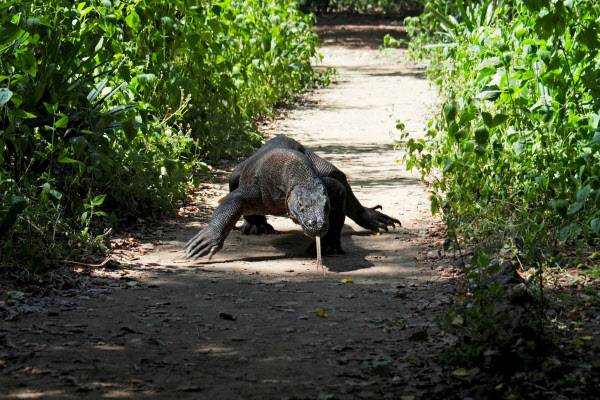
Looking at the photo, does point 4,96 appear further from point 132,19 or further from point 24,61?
point 132,19

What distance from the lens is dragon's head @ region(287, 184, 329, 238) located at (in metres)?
4.81

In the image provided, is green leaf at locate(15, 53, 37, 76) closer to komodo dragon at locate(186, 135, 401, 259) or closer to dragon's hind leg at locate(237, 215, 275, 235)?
komodo dragon at locate(186, 135, 401, 259)

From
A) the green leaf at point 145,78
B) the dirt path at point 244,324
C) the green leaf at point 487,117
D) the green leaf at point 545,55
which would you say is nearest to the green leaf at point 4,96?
the dirt path at point 244,324

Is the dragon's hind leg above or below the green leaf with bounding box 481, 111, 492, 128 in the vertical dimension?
below

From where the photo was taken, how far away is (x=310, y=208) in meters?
4.99

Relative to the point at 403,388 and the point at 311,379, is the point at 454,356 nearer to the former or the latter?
the point at 403,388

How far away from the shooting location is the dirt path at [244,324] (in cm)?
300

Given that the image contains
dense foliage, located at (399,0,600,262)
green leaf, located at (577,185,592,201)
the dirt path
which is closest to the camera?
the dirt path

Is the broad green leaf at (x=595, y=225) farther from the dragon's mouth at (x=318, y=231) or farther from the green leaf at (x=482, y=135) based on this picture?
the dragon's mouth at (x=318, y=231)

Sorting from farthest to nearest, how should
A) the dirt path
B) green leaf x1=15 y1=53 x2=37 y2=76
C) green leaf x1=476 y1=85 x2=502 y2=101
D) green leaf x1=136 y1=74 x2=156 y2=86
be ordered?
green leaf x1=136 y1=74 x2=156 y2=86, green leaf x1=15 y1=53 x2=37 y2=76, green leaf x1=476 y1=85 x2=502 y2=101, the dirt path

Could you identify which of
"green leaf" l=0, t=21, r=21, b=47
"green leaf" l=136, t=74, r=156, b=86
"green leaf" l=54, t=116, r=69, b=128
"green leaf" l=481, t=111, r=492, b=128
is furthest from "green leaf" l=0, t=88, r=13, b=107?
"green leaf" l=481, t=111, r=492, b=128

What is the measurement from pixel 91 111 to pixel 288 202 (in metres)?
1.57

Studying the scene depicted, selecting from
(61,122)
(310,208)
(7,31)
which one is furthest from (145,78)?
(310,208)

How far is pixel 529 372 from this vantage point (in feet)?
Answer: 9.53
